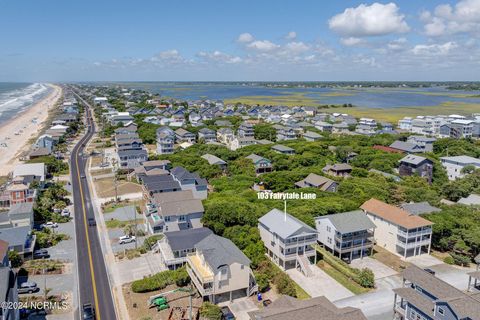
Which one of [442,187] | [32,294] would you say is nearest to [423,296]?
[32,294]

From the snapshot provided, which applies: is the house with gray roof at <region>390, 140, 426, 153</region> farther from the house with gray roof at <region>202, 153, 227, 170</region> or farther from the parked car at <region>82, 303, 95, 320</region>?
the parked car at <region>82, 303, 95, 320</region>

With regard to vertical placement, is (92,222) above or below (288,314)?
below

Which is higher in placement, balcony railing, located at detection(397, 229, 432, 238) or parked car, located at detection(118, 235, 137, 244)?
balcony railing, located at detection(397, 229, 432, 238)

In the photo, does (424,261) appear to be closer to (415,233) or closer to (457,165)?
(415,233)

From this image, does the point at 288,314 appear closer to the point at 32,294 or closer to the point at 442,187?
the point at 32,294

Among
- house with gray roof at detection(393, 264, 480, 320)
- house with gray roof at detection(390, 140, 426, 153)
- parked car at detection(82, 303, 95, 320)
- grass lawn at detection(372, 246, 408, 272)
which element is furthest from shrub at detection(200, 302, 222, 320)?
house with gray roof at detection(390, 140, 426, 153)

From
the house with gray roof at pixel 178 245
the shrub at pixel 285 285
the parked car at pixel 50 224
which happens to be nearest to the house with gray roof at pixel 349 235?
the shrub at pixel 285 285
